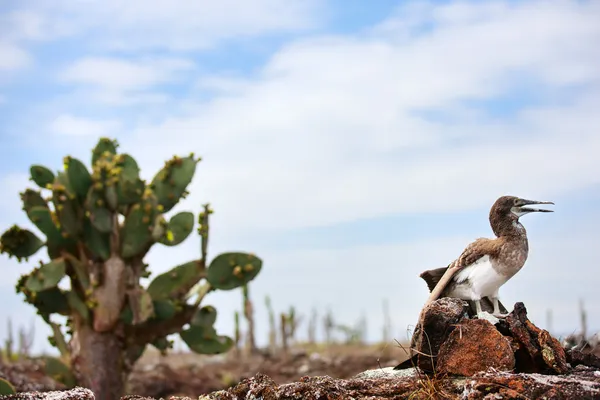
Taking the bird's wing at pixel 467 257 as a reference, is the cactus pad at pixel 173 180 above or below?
above

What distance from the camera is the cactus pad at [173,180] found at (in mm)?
13453

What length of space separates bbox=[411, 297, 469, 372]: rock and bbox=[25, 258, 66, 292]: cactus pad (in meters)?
7.90

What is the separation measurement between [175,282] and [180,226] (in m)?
0.94

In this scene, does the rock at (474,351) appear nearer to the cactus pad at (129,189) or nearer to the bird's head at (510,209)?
the bird's head at (510,209)

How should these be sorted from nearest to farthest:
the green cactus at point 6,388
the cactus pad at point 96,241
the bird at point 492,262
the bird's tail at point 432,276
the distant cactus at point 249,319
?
the bird at point 492,262, the bird's tail at point 432,276, the green cactus at point 6,388, the cactus pad at point 96,241, the distant cactus at point 249,319

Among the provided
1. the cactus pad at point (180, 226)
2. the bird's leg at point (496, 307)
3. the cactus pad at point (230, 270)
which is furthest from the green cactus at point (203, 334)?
the bird's leg at point (496, 307)

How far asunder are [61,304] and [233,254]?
115 inches

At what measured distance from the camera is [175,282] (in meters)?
13.5

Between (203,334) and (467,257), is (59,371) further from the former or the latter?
(467,257)

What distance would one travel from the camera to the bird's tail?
7090 mm

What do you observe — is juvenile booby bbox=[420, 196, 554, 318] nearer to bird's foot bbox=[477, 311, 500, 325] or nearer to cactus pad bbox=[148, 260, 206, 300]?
bird's foot bbox=[477, 311, 500, 325]

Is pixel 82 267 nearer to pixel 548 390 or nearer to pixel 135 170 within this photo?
pixel 135 170

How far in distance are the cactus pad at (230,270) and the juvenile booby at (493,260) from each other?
6.63 m

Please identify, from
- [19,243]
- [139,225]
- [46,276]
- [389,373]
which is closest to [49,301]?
[46,276]
